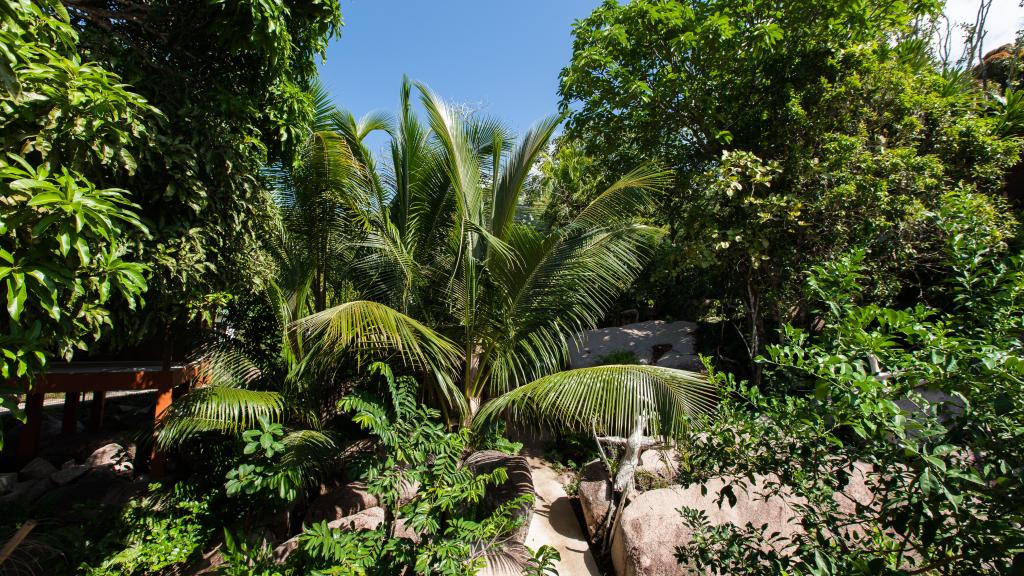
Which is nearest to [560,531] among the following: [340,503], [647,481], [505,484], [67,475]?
[505,484]

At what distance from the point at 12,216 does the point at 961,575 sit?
11.7 feet

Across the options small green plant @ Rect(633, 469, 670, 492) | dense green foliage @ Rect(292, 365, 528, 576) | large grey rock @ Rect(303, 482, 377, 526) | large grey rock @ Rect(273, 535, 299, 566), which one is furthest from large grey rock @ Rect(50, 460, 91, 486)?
small green plant @ Rect(633, 469, 670, 492)

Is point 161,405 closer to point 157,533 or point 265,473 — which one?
point 157,533

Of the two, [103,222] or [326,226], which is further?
[326,226]

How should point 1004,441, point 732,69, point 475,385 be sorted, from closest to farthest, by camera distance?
point 1004,441, point 475,385, point 732,69

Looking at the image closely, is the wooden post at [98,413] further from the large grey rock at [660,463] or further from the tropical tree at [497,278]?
the large grey rock at [660,463]

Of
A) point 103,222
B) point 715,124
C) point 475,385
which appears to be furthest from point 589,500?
point 715,124

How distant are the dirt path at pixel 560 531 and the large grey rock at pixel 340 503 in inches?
66.3

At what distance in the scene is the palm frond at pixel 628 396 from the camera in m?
3.53

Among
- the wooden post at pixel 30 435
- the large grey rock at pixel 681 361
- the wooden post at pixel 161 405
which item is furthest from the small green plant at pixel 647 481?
the wooden post at pixel 30 435

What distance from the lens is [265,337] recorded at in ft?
17.2

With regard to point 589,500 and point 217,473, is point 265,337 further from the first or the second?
point 589,500

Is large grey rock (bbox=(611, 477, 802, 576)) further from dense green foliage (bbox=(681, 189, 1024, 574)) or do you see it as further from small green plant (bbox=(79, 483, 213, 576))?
small green plant (bbox=(79, 483, 213, 576))

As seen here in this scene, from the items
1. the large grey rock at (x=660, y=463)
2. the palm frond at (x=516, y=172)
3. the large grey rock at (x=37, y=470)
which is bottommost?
the large grey rock at (x=37, y=470)
